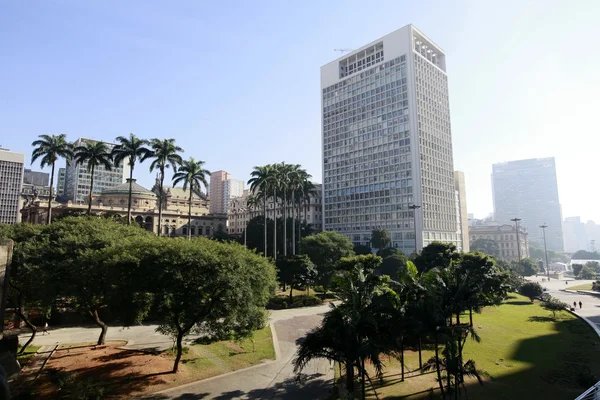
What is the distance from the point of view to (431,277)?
71.8ft

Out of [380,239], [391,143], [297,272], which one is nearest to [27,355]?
[297,272]

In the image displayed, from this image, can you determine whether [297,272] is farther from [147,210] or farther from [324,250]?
[147,210]

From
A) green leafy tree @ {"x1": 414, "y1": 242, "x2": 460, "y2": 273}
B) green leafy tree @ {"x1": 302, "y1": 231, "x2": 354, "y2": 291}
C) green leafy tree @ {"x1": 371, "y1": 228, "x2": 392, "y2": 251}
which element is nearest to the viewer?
green leafy tree @ {"x1": 414, "y1": 242, "x2": 460, "y2": 273}

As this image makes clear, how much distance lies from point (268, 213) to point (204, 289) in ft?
431

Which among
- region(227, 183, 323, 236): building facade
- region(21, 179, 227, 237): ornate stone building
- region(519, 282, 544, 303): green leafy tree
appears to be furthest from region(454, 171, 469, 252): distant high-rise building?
region(21, 179, 227, 237): ornate stone building

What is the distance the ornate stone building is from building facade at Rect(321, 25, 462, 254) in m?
45.4

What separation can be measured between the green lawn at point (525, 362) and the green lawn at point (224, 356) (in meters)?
10.3

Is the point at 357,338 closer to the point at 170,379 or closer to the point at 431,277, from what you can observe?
the point at 431,277

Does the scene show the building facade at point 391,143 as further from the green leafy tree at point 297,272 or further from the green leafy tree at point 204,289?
the green leafy tree at point 204,289

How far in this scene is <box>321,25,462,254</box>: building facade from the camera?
114 metres

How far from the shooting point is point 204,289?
22500 millimetres

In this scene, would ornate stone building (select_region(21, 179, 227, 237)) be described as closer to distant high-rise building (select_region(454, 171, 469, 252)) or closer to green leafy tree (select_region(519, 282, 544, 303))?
green leafy tree (select_region(519, 282, 544, 303))

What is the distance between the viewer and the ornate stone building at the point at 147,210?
9631 centimetres

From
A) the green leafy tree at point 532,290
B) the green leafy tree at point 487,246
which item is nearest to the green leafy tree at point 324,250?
the green leafy tree at point 532,290
